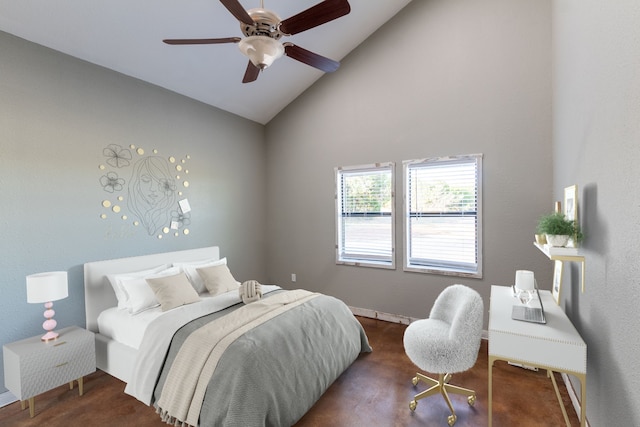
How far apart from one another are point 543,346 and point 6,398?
3976 millimetres

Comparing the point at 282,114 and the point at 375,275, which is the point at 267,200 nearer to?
the point at 282,114

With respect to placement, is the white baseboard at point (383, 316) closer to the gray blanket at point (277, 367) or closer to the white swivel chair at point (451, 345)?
the gray blanket at point (277, 367)

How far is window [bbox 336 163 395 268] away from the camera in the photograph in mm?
4023

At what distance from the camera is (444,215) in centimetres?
363

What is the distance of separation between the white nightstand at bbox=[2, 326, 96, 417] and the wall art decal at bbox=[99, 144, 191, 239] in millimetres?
1200

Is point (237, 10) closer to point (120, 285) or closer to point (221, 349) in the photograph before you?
point (221, 349)

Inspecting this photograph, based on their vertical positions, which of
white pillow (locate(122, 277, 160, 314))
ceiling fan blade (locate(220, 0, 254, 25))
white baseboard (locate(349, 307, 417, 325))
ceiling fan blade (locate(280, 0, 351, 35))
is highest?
ceiling fan blade (locate(280, 0, 351, 35))

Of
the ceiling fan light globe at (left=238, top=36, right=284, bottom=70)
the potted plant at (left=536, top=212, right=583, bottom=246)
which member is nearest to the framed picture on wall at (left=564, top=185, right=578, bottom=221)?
the potted plant at (left=536, top=212, right=583, bottom=246)

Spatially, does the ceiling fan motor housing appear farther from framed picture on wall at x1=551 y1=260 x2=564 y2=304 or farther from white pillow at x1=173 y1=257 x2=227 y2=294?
framed picture on wall at x1=551 y1=260 x2=564 y2=304

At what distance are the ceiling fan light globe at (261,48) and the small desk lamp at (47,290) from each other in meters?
2.34

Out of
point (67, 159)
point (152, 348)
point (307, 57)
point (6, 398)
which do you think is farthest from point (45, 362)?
point (307, 57)

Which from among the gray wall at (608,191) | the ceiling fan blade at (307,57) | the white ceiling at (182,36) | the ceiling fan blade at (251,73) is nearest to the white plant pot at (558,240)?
the gray wall at (608,191)

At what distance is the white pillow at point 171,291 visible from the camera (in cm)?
272

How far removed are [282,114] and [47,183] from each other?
3.23 metres
